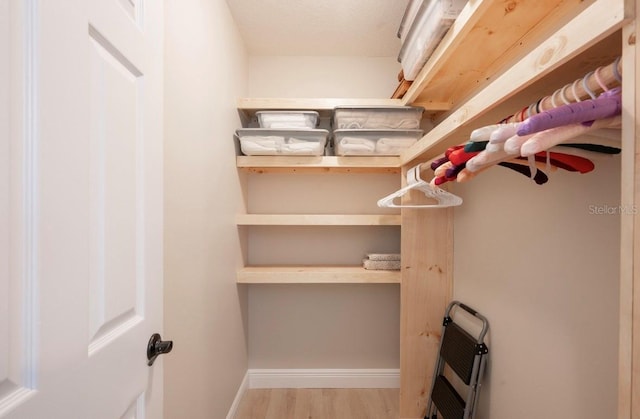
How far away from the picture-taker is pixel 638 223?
47cm

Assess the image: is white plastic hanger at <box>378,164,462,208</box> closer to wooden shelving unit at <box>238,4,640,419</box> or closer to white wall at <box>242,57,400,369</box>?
wooden shelving unit at <box>238,4,640,419</box>

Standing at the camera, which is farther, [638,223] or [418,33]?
[418,33]

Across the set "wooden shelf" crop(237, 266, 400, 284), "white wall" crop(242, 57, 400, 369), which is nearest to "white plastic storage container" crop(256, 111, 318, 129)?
"white wall" crop(242, 57, 400, 369)

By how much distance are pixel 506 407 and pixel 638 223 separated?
1.19 m

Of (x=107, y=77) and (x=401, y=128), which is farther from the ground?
(x=401, y=128)

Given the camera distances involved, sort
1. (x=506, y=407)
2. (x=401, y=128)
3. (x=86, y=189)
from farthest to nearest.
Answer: (x=401, y=128)
(x=506, y=407)
(x=86, y=189)

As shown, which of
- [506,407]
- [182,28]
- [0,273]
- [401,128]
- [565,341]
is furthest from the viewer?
[401,128]

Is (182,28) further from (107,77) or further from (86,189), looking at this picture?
(86,189)

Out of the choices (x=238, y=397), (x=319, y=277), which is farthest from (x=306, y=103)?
(x=238, y=397)

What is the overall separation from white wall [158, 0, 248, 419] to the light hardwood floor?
252 millimetres

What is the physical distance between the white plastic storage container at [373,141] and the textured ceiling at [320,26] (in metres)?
0.69

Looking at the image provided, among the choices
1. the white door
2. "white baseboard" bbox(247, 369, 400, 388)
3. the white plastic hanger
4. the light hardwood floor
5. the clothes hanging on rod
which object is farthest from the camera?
"white baseboard" bbox(247, 369, 400, 388)

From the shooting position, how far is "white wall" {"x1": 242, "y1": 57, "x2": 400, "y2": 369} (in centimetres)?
221

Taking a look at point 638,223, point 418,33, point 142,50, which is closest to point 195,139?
point 142,50
